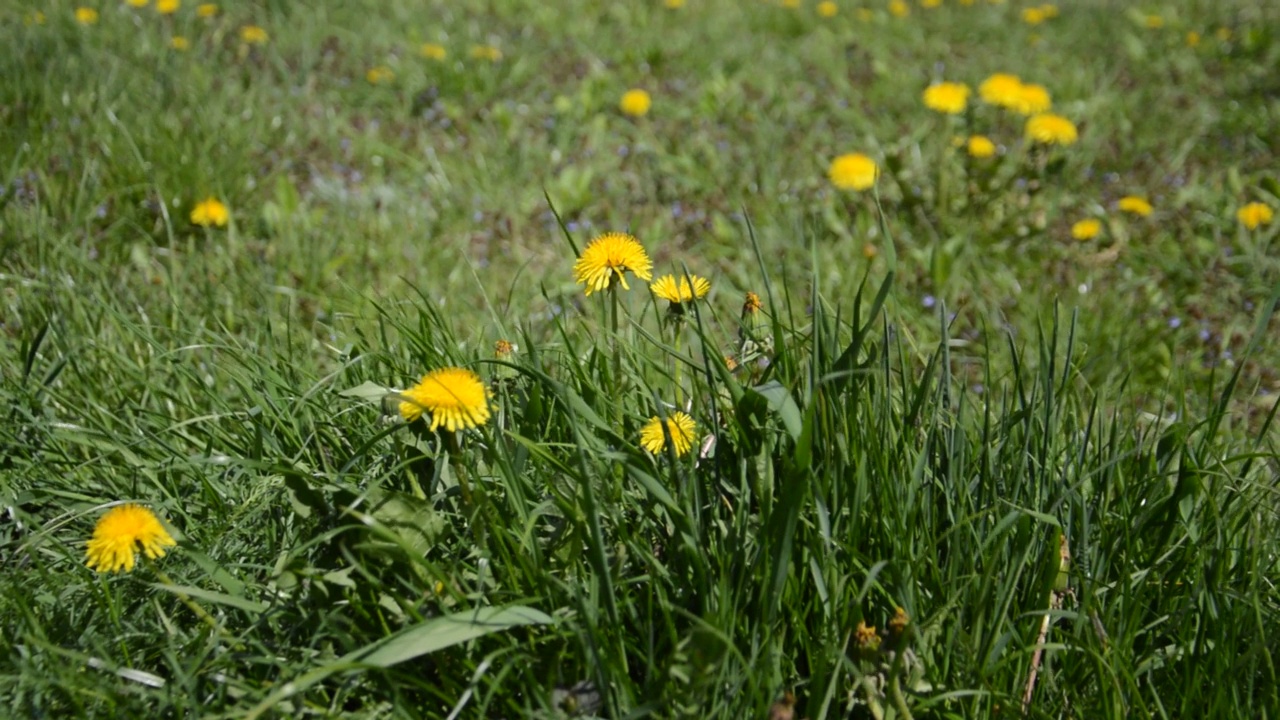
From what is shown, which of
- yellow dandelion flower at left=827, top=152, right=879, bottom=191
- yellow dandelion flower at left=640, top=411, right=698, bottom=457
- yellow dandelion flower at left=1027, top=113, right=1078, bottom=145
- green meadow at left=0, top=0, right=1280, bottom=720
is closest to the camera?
green meadow at left=0, top=0, right=1280, bottom=720

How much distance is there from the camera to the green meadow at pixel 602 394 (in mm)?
1541

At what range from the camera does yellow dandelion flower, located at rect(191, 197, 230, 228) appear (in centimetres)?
308

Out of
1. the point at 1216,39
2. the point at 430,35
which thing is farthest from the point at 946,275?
the point at 1216,39

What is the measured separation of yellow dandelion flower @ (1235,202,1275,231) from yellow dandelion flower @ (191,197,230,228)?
315 centimetres

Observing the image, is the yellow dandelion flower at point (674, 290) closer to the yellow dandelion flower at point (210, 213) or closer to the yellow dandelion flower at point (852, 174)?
the yellow dandelion flower at point (210, 213)

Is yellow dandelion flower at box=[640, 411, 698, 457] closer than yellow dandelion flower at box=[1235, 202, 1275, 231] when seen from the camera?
Yes

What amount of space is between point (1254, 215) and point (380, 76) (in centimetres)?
325

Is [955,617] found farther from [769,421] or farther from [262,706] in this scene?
[262,706]

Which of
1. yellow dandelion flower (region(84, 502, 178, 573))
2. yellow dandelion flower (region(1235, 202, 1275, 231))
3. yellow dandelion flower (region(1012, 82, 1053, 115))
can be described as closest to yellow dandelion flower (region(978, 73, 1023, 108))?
yellow dandelion flower (region(1012, 82, 1053, 115))

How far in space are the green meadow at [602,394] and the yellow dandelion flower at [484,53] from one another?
4 centimetres

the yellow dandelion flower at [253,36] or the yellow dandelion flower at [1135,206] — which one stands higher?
the yellow dandelion flower at [253,36]

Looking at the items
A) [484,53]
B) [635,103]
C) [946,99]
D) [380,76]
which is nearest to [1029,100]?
[946,99]

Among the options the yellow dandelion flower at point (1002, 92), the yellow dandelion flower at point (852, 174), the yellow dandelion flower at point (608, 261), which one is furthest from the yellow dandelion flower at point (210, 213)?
the yellow dandelion flower at point (1002, 92)

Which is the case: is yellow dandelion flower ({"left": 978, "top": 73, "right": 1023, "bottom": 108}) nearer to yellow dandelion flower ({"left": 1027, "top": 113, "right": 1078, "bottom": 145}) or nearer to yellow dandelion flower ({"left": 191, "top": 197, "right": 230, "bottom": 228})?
yellow dandelion flower ({"left": 1027, "top": 113, "right": 1078, "bottom": 145})
